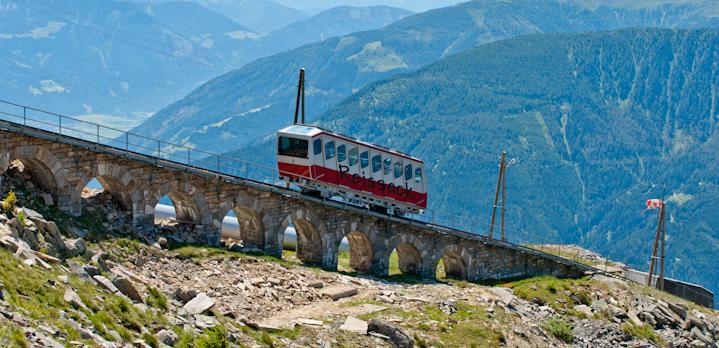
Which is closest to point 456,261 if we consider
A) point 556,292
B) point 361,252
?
point 556,292

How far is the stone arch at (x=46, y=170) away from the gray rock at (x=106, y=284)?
11929mm

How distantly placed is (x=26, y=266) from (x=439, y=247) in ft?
127

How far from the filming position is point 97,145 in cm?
4684

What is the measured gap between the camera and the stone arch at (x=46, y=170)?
148ft

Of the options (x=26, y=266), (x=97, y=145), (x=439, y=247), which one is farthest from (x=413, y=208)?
(x=26, y=266)

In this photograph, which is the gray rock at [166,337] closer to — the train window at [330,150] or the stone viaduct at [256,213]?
the stone viaduct at [256,213]

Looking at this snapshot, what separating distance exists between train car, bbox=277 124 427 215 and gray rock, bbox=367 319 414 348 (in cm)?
1730

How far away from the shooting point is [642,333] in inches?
2334

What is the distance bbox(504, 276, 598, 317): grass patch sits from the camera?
59.8 metres

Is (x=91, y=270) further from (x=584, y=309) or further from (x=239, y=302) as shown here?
(x=584, y=309)

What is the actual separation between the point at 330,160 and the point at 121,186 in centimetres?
1287

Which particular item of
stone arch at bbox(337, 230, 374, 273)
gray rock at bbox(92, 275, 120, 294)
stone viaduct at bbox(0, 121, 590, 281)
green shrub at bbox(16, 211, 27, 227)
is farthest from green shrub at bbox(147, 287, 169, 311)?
stone arch at bbox(337, 230, 374, 273)

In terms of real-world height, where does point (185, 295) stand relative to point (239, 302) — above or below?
above

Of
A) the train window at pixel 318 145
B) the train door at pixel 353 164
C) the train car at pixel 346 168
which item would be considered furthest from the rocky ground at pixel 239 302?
the train window at pixel 318 145
